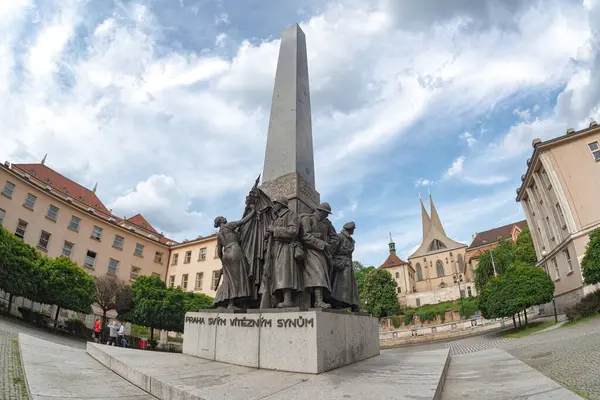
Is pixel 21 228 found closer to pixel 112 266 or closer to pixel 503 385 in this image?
pixel 112 266

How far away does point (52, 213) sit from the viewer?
3453 centimetres

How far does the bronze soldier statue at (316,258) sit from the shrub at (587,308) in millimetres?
20620

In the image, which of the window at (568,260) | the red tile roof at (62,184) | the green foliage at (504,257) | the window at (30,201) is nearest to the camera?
the window at (568,260)

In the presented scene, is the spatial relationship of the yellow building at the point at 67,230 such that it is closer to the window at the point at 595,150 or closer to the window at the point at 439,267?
the window at the point at 595,150

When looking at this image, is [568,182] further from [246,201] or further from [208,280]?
[208,280]

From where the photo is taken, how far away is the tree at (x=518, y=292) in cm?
2355

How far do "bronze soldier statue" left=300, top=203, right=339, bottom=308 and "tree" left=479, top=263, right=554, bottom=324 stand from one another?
931 inches

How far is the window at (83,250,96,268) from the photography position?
3694 centimetres

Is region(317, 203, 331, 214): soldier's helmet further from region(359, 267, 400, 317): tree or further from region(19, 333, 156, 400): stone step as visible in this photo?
region(359, 267, 400, 317): tree

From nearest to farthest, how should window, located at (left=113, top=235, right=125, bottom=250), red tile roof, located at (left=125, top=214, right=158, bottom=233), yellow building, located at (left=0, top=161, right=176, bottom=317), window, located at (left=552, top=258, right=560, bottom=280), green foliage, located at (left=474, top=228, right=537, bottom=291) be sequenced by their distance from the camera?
window, located at (left=552, top=258, right=560, bottom=280) → yellow building, located at (left=0, top=161, right=176, bottom=317) → window, located at (left=113, top=235, right=125, bottom=250) → green foliage, located at (left=474, top=228, right=537, bottom=291) → red tile roof, located at (left=125, top=214, right=158, bottom=233)

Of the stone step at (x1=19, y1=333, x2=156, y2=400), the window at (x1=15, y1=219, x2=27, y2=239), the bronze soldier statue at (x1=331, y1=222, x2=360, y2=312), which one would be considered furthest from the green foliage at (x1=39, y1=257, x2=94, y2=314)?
the bronze soldier statue at (x1=331, y1=222, x2=360, y2=312)

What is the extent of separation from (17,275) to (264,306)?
74.1ft

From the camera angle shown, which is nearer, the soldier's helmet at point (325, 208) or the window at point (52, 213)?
the soldier's helmet at point (325, 208)

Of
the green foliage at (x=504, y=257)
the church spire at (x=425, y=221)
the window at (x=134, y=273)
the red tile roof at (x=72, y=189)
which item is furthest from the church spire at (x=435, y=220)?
the window at (x=134, y=273)
